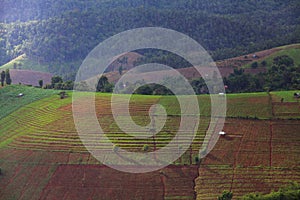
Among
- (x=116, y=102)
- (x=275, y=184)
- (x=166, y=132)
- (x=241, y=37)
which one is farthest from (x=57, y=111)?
(x=241, y=37)

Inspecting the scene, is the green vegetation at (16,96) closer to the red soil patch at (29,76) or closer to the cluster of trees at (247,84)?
the cluster of trees at (247,84)

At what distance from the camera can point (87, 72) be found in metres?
97.9

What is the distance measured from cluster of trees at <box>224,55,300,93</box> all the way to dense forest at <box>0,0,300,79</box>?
23872 mm

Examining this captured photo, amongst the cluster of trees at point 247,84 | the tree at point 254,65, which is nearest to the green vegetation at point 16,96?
the cluster of trees at point 247,84

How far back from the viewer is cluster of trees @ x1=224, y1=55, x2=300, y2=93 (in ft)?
221

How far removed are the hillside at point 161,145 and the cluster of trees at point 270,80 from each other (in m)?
10.7

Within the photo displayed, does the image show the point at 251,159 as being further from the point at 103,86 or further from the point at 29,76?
the point at 29,76

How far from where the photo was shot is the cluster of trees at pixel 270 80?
67500 millimetres

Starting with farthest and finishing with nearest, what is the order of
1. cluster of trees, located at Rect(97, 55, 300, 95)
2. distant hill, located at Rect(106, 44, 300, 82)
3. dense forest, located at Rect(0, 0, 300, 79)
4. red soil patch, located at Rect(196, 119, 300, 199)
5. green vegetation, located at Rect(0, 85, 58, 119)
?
dense forest, located at Rect(0, 0, 300, 79) → distant hill, located at Rect(106, 44, 300, 82) → cluster of trees, located at Rect(97, 55, 300, 95) → green vegetation, located at Rect(0, 85, 58, 119) → red soil patch, located at Rect(196, 119, 300, 199)

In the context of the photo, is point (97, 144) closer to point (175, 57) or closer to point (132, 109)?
point (132, 109)

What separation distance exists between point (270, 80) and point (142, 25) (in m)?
60.4

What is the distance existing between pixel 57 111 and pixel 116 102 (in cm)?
781

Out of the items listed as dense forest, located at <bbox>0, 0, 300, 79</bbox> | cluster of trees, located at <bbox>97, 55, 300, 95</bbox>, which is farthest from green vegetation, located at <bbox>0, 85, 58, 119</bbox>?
dense forest, located at <bbox>0, 0, 300, 79</bbox>

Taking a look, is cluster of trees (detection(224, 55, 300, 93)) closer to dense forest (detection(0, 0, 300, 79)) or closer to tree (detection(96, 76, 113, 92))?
tree (detection(96, 76, 113, 92))
